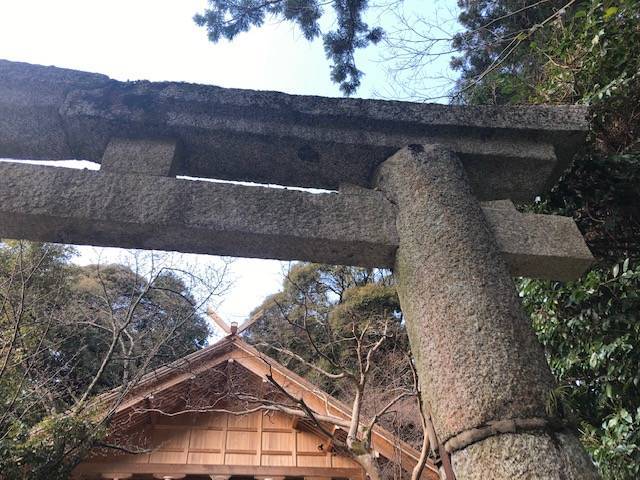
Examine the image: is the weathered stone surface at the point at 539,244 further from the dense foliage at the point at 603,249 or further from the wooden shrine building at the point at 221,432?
the wooden shrine building at the point at 221,432

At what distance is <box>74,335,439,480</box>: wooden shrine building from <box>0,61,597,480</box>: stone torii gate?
487 centimetres

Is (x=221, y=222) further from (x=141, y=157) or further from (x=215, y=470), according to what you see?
(x=215, y=470)

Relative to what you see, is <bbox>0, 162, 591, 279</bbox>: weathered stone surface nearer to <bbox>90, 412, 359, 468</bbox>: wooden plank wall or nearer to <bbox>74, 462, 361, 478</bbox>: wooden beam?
<bbox>74, 462, 361, 478</bbox>: wooden beam

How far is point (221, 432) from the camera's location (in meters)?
7.02

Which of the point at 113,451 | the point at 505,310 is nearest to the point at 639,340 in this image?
the point at 505,310

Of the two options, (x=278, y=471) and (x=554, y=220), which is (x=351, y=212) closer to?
(x=554, y=220)

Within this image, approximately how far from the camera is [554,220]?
6.00 feet

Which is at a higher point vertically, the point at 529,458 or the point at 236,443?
the point at 236,443

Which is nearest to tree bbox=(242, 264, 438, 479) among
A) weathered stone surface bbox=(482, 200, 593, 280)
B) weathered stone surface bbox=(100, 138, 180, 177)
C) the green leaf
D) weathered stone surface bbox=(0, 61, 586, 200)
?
weathered stone surface bbox=(482, 200, 593, 280)

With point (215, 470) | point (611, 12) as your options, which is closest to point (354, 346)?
point (215, 470)

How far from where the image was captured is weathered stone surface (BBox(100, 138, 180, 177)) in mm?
1930

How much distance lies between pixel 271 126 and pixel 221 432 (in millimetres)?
6308

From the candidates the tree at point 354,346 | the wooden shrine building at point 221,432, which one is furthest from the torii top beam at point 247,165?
the wooden shrine building at point 221,432

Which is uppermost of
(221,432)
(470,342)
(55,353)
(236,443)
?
(55,353)
